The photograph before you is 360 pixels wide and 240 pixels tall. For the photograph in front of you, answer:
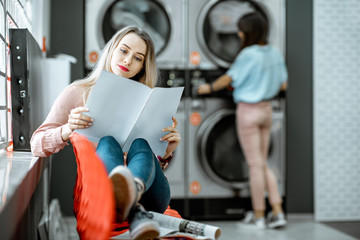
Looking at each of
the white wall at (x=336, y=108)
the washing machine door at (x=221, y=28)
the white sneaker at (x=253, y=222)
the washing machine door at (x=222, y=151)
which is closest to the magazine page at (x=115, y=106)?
the washing machine door at (x=222, y=151)

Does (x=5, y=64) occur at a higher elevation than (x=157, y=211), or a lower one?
higher

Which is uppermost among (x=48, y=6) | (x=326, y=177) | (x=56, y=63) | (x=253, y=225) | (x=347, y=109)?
(x=48, y=6)

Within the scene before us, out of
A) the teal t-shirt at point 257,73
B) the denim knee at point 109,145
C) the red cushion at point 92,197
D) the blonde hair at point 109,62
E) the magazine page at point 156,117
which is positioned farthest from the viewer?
the teal t-shirt at point 257,73

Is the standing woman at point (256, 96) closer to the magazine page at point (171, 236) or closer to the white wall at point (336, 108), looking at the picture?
the white wall at point (336, 108)

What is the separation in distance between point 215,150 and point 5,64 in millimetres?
1779

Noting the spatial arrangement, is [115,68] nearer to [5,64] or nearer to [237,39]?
[5,64]

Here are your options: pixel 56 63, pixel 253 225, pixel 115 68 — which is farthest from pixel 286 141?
pixel 115 68

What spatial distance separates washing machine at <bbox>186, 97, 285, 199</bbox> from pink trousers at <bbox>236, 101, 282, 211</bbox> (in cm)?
10

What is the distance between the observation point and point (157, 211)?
1386mm

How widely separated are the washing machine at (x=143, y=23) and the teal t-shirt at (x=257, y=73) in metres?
0.45

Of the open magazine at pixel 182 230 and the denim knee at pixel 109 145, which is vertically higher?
the denim knee at pixel 109 145

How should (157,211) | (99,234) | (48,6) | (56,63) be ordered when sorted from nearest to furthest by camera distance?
(99,234) < (157,211) < (56,63) < (48,6)

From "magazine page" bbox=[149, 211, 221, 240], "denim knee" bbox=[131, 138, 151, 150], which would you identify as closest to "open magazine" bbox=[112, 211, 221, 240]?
"magazine page" bbox=[149, 211, 221, 240]

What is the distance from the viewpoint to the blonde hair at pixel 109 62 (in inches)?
64.6
